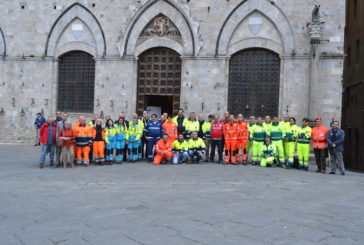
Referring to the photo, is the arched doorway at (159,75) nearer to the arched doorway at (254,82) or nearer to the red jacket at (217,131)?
the arched doorway at (254,82)

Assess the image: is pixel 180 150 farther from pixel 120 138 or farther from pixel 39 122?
pixel 39 122

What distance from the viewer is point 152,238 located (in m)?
4.78

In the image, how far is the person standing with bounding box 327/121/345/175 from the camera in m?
11.0

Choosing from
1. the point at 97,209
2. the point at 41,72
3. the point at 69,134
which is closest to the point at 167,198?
the point at 97,209

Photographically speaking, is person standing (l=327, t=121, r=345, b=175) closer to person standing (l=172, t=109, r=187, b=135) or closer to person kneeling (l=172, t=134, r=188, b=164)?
person kneeling (l=172, t=134, r=188, b=164)

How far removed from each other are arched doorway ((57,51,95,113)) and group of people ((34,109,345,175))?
561cm

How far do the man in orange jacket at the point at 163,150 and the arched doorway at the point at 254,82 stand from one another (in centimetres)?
488

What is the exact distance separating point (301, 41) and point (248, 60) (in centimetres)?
218

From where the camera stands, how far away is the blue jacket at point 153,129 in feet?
41.7

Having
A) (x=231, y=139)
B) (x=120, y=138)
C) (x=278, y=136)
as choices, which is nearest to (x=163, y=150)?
(x=120, y=138)

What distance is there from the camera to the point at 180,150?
41.2 ft

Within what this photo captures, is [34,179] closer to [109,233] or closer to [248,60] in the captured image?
[109,233]

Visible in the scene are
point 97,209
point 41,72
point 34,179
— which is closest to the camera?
point 97,209

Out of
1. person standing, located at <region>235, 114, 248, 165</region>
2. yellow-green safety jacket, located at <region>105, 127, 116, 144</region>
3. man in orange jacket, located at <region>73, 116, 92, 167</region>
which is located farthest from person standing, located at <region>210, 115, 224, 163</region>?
man in orange jacket, located at <region>73, 116, 92, 167</region>
